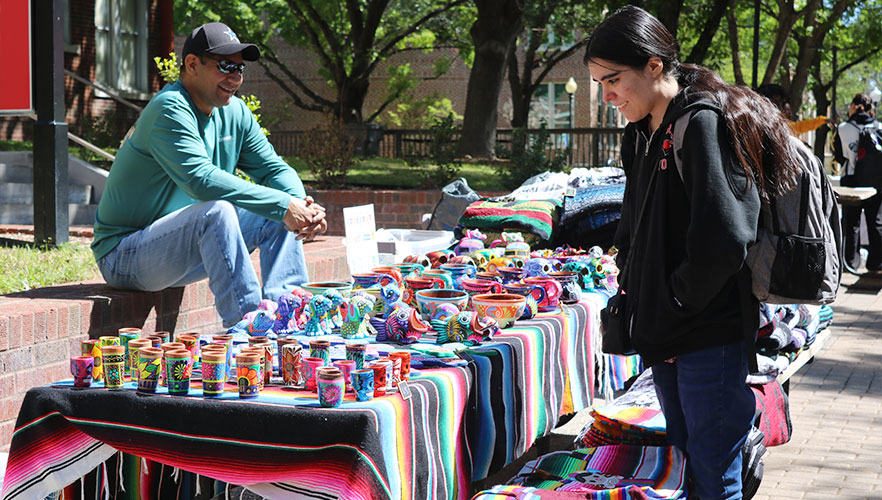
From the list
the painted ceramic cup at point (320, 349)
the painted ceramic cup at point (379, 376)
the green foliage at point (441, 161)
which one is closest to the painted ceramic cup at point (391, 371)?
the painted ceramic cup at point (379, 376)

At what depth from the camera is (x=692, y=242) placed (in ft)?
8.69

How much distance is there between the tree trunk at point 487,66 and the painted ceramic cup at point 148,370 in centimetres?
1705

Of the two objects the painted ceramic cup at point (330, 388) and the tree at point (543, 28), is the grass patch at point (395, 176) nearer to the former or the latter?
the tree at point (543, 28)

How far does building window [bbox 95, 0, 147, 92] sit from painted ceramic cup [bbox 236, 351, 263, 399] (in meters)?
16.6

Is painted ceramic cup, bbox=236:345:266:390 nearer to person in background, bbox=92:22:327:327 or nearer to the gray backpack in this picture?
person in background, bbox=92:22:327:327

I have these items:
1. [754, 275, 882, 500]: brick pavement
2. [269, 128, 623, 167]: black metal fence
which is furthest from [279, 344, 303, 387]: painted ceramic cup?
[269, 128, 623, 167]: black metal fence

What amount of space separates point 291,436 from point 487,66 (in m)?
17.7

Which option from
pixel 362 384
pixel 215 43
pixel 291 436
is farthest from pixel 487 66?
pixel 291 436

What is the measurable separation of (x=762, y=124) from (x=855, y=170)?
9732mm

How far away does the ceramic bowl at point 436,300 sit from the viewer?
3.54 m

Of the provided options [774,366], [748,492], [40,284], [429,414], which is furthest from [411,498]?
[40,284]

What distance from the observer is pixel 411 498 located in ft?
8.79

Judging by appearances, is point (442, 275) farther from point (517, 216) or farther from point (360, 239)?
point (517, 216)

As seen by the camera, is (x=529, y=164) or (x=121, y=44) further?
(x=121, y=44)
